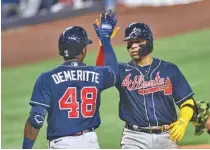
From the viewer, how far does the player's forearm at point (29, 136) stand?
12.9 feet

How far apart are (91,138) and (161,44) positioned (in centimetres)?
70

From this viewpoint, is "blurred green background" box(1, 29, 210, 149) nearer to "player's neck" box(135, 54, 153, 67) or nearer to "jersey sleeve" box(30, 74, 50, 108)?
"player's neck" box(135, 54, 153, 67)

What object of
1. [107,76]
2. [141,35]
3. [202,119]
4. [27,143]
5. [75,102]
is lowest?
[27,143]

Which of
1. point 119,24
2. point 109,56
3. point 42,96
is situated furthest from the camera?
point 119,24

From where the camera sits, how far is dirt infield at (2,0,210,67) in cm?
427

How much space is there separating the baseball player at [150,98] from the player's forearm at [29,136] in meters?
0.47

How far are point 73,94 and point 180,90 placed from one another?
1.82ft

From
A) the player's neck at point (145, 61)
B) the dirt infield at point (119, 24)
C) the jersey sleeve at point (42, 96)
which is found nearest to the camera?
the jersey sleeve at point (42, 96)

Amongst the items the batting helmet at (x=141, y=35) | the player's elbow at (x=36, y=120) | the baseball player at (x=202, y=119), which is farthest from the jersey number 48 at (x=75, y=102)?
the baseball player at (x=202, y=119)

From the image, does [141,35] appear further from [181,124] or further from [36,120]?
[36,120]

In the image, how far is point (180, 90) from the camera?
154 inches

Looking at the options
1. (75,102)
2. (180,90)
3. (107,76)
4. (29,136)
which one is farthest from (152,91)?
(29,136)

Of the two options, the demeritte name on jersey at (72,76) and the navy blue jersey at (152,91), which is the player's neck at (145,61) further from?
the demeritte name on jersey at (72,76)

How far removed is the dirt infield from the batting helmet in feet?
0.19
